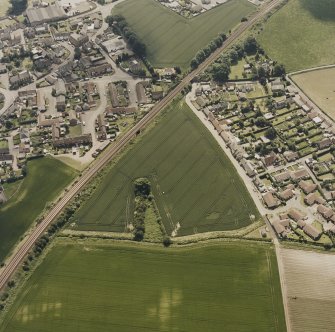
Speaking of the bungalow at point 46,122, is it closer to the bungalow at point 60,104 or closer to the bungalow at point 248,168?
the bungalow at point 60,104

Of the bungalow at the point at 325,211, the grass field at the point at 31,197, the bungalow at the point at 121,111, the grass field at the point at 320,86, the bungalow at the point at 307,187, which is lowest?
the grass field at the point at 31,197

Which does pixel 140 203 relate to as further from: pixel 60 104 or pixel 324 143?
pixel 324 143

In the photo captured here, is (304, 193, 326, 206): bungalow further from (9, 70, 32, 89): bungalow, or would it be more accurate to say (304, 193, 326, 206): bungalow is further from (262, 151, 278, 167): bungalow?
(9, 70, 32, 89): bungalow

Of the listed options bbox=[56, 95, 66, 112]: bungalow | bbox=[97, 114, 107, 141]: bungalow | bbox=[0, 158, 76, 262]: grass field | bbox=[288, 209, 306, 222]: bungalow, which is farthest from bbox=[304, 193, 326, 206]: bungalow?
bbox=[56, 95, 66, 112]: bungalow

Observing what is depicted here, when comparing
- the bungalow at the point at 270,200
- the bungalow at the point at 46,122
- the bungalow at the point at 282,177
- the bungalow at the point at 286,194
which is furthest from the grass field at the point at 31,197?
the bungalow at the point at 286,194

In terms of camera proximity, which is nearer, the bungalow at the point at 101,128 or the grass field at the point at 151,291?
the grass field at the point at 151,291

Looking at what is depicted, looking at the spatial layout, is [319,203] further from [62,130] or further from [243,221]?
[62,130]

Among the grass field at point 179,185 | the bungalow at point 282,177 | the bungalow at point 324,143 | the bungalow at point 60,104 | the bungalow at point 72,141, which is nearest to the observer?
the grass field at point 179,185
